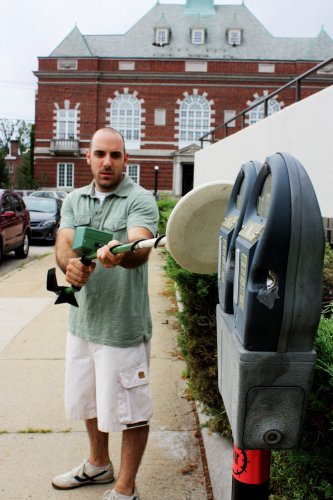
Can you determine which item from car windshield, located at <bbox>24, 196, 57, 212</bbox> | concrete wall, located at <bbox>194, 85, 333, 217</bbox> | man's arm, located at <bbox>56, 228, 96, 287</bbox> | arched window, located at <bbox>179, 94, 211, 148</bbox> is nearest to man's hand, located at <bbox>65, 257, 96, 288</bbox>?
man's arm, located at <bbox>56, 228, 96, 287</bbox>

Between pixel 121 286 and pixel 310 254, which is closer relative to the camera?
pixel 310 254

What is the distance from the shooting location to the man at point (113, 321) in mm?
2602

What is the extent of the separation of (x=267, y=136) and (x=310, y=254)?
750cm

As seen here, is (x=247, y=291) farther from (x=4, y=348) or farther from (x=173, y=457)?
(x=4, y=348)

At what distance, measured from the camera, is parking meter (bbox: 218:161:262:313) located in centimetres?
166

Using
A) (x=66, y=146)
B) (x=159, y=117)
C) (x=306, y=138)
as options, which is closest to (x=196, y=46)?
(x=159, y=117)

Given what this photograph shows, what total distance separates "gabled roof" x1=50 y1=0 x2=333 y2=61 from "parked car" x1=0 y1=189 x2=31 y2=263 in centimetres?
3065

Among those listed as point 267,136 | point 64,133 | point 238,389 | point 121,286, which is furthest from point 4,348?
point 64,133

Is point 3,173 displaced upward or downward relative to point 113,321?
upward

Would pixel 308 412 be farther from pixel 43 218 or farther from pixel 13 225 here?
pixel 43 218

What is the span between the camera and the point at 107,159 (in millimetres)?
2672

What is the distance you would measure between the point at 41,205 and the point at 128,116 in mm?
25516

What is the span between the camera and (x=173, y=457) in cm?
331

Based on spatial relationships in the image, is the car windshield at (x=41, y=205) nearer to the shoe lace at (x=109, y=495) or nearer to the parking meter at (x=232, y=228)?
the shoe lace at (x=109, y=495)
